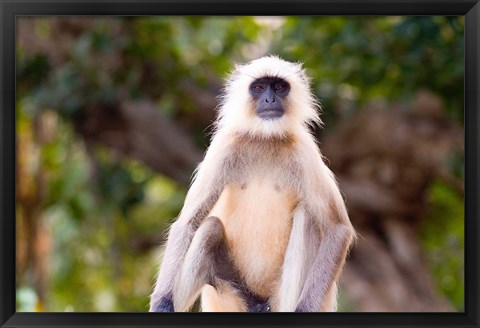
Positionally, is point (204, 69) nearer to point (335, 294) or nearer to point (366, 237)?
point (366, 237)

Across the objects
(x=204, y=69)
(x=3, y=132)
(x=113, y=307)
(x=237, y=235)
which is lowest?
(x=113, y=307)

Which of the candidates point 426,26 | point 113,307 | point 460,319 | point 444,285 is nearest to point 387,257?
point 444,285

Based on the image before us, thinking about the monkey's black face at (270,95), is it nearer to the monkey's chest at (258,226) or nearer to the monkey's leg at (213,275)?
the monkey's chest at (258,226)

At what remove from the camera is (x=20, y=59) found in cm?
1103

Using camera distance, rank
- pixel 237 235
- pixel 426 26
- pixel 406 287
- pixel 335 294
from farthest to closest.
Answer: pixel 406 287 < pixel 426 26 < pixel 335 294 < pixel 237 235

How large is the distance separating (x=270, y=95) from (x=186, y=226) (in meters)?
0.67

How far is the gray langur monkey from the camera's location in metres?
3.50

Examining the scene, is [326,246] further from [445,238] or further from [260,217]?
[445,238]

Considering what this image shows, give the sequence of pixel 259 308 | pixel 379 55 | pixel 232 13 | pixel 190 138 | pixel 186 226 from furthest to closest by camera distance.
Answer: pixel 190 138 < pixel 379 55 < pixel 232 13 < pixel 186 226 < pixel 259 308

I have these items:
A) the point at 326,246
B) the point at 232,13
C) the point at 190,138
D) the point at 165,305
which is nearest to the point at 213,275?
the point at 165,305

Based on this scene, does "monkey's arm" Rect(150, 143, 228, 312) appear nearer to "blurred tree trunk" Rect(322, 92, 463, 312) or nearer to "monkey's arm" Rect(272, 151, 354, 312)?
"monkey's arm" Rect(272, 151, 354, 312)

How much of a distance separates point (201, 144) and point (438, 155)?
314cm

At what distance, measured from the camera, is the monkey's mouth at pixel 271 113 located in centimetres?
367

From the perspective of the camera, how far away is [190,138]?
11922mm
